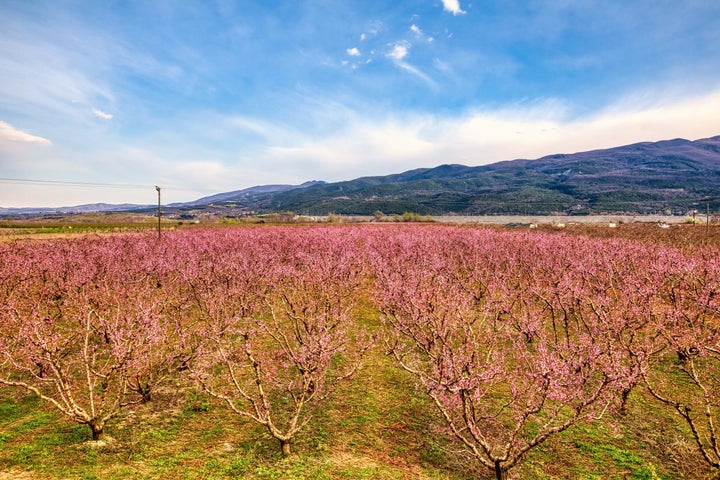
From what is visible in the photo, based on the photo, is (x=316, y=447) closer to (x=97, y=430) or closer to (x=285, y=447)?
(x=285, y=447)

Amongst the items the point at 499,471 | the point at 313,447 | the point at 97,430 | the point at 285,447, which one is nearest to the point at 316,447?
the point at 313,447

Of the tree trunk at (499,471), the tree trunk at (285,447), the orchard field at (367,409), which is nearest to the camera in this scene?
the tree trunk at (499,471)

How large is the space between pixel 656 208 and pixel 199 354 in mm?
181915

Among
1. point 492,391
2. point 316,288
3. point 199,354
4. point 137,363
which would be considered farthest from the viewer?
point 316,288

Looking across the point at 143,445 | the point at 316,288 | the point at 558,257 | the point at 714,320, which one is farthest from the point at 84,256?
the point at 714,320

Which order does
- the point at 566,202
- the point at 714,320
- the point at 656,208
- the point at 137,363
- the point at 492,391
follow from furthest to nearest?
the point at 566,202 → the point at 656,208 → the point at 714,320 → the point at 492,391 → the point at 137,363

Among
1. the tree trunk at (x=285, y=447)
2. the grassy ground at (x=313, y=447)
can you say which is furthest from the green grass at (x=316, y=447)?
the tree trunk at (x=285, y=447)

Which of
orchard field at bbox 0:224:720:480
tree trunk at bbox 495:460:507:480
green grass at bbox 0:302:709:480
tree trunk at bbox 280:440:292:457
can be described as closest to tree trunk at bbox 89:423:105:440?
orchard field at bbox 0:224:720:480

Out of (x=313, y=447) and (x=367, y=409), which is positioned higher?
(x=313, y=447)

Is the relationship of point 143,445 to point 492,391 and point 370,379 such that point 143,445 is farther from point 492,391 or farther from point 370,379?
point 492,391

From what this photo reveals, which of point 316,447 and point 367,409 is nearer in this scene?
point 316,447

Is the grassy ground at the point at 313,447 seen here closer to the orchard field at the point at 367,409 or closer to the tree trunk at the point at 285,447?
the orchard field at the point at 367,409

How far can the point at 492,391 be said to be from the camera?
10047 millimetres

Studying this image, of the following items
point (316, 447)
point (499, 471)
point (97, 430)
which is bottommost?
point (316, 447)
